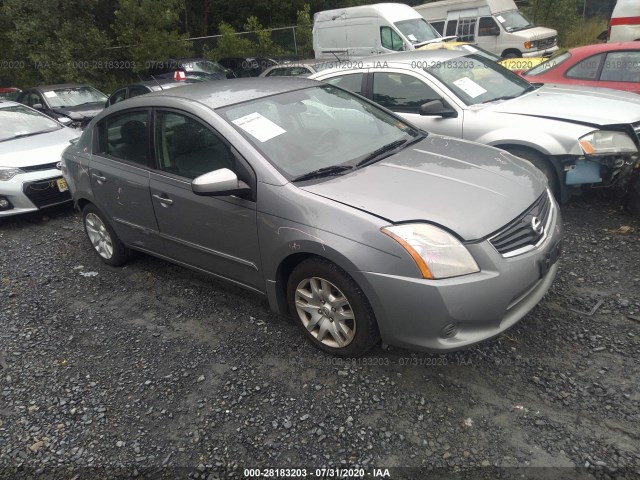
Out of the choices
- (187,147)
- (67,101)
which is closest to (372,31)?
A: (67,101)

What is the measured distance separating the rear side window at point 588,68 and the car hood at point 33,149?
22.6ft

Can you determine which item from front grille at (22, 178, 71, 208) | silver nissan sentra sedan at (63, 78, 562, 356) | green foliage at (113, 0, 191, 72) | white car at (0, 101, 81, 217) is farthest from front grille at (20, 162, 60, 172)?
green foliage at (113, 0, 191, 72)

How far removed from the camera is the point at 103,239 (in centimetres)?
475

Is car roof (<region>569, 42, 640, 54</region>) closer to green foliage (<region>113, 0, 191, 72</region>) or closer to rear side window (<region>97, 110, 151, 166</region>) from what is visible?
rear side window (<region>97, 110, 151, 166</region>)

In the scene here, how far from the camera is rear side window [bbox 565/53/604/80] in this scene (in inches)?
261

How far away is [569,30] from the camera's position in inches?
720

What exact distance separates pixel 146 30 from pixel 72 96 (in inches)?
308

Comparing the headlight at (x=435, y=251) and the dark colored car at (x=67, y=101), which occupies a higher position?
the headlight at (x=435, y=251)

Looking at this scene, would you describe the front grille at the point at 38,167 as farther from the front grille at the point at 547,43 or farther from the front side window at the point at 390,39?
the front grille at the point at 547,43

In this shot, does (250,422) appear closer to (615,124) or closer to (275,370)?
(275,370)

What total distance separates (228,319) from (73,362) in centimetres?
107

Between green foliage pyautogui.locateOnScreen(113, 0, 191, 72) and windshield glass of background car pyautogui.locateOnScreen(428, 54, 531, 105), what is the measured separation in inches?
559

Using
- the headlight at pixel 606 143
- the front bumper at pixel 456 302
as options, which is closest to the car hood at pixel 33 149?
the front bumper at pixel 456 302

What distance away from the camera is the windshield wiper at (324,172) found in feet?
10.3
